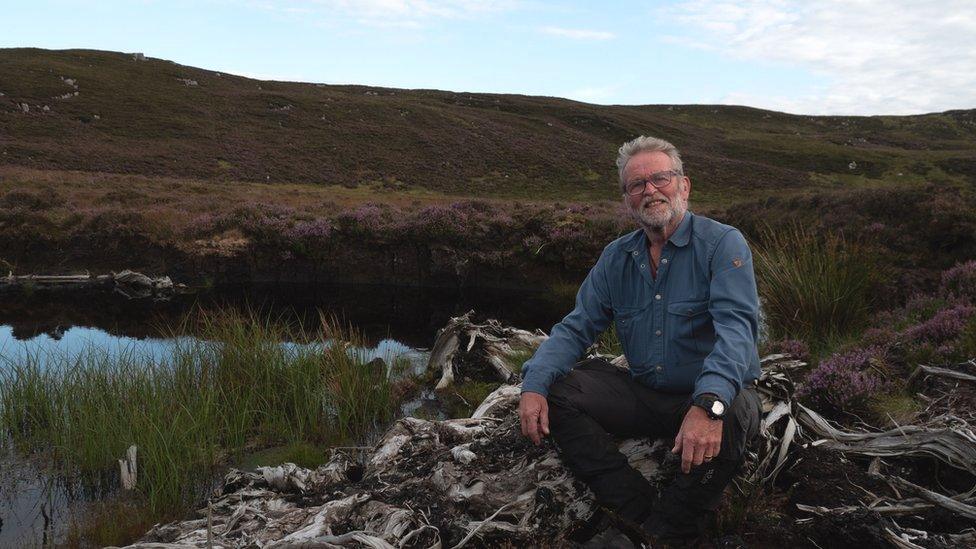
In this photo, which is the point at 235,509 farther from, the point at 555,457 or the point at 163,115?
the point at 163,115

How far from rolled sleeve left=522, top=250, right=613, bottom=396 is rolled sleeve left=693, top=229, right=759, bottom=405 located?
0.83 m

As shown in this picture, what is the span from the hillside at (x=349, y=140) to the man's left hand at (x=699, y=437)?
3888 centimetres

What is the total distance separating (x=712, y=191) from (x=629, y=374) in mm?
43300

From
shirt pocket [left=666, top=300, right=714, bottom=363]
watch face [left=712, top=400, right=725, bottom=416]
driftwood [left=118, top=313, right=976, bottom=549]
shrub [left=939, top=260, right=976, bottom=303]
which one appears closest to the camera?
watch face [left=712, top=400, right=725, bottom=416]

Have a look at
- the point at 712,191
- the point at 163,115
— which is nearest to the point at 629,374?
the point at 712,191

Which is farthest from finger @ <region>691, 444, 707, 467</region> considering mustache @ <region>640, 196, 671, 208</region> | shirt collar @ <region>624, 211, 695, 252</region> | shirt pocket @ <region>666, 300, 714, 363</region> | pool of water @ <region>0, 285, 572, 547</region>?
pool of water @ <region>0, 285, 572, 547</region>

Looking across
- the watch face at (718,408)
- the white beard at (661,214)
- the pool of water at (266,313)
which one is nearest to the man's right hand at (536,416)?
the watch face at (718,408)

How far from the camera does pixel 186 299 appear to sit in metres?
16.5

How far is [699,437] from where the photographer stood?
11.7 ft

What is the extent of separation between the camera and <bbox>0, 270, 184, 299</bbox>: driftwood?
1734 centimetres

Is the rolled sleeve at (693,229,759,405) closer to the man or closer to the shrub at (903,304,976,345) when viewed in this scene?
the man

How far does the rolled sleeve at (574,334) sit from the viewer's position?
4.46 meters

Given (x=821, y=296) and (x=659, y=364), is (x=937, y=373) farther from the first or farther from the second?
(x=659, y=364)

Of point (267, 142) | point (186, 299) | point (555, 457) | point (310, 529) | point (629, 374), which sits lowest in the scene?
point (186, 299)
